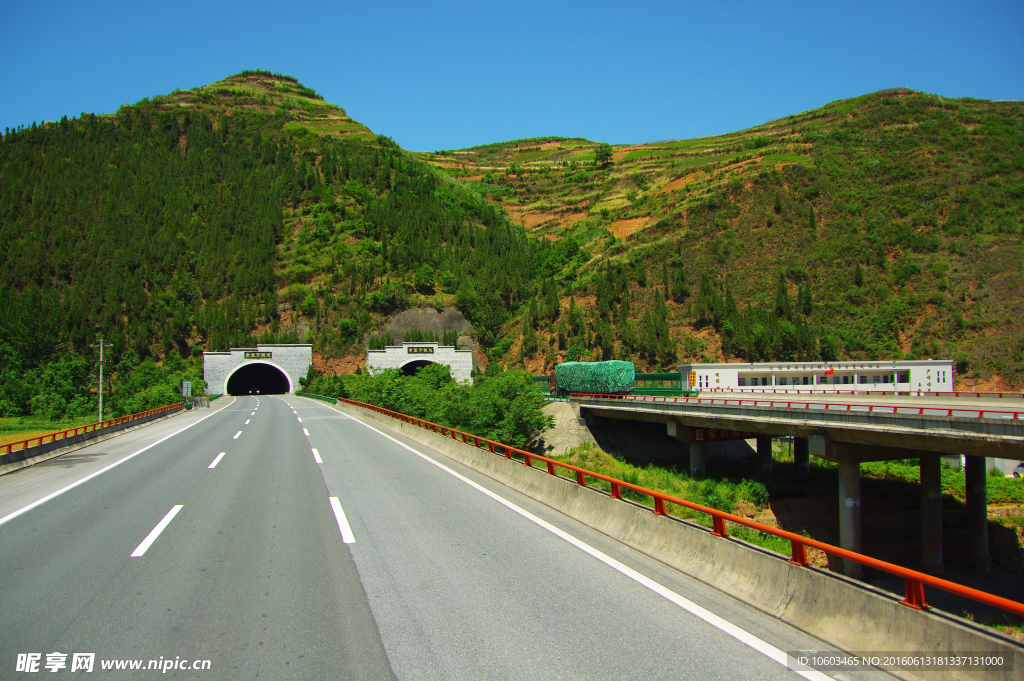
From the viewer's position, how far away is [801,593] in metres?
5.27

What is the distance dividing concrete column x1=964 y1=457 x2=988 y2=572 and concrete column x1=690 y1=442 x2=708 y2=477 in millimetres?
11078

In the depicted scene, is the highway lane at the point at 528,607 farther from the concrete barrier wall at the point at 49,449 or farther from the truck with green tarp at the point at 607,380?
the truck with green tarp at the point at 607,380

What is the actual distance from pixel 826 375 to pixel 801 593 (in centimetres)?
5181

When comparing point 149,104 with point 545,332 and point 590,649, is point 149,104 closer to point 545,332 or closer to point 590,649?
point 545,332

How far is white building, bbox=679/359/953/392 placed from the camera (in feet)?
153

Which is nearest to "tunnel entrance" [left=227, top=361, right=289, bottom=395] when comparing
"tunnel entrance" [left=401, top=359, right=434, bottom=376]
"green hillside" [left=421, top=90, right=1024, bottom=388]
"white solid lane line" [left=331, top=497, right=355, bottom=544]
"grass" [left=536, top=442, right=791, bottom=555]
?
"tunnel entrance" [left=401, top=359, right=434, bottom=376]

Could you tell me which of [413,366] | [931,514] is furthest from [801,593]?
[413,366]

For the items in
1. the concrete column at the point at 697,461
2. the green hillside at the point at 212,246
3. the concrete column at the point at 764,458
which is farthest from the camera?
the green hillside at the point at 212,246

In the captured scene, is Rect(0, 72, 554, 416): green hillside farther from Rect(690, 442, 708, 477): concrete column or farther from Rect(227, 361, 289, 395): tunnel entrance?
Rect(690, 442, 708, 477): concrete column

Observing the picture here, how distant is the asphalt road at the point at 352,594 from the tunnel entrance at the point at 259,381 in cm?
8583

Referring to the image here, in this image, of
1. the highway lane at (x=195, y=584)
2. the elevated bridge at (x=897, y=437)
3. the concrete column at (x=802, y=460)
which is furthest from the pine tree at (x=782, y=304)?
the highway lane at (x=195, y=584)

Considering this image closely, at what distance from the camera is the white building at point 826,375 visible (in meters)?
46.6

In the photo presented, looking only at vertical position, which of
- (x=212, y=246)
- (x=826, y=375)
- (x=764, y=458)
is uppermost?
(x=212, y=246)

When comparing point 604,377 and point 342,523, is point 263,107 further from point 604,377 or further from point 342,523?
point 342,523
